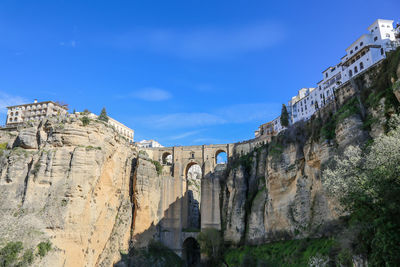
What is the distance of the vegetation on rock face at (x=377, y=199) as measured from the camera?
14.8 m

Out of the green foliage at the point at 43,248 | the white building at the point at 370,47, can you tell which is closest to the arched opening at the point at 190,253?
the green foliage at the point at 43,248

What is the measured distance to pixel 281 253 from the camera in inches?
1275

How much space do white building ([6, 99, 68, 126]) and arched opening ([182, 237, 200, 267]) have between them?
40.2m

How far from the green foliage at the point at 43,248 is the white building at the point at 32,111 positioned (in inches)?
1828

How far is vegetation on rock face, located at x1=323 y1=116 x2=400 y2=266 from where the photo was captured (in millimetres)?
14766

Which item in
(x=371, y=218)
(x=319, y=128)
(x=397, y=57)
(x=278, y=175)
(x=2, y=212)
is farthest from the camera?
(x=278, y=175)

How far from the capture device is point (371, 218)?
16.3 metres

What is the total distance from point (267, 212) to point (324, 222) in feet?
34.8

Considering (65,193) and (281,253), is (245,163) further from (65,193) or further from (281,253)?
(65,193)

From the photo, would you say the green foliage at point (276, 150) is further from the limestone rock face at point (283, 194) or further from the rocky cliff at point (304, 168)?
the limestone rock face at point (283, 194)

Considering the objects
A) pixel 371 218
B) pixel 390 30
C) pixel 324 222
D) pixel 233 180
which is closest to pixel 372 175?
pixel 371 218

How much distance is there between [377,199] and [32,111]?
76.4 m

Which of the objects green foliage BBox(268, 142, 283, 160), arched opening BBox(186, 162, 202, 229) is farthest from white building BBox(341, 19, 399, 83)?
arched opening BBox(186, 162, 202, 229)

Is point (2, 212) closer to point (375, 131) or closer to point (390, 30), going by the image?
point (375, 131)
